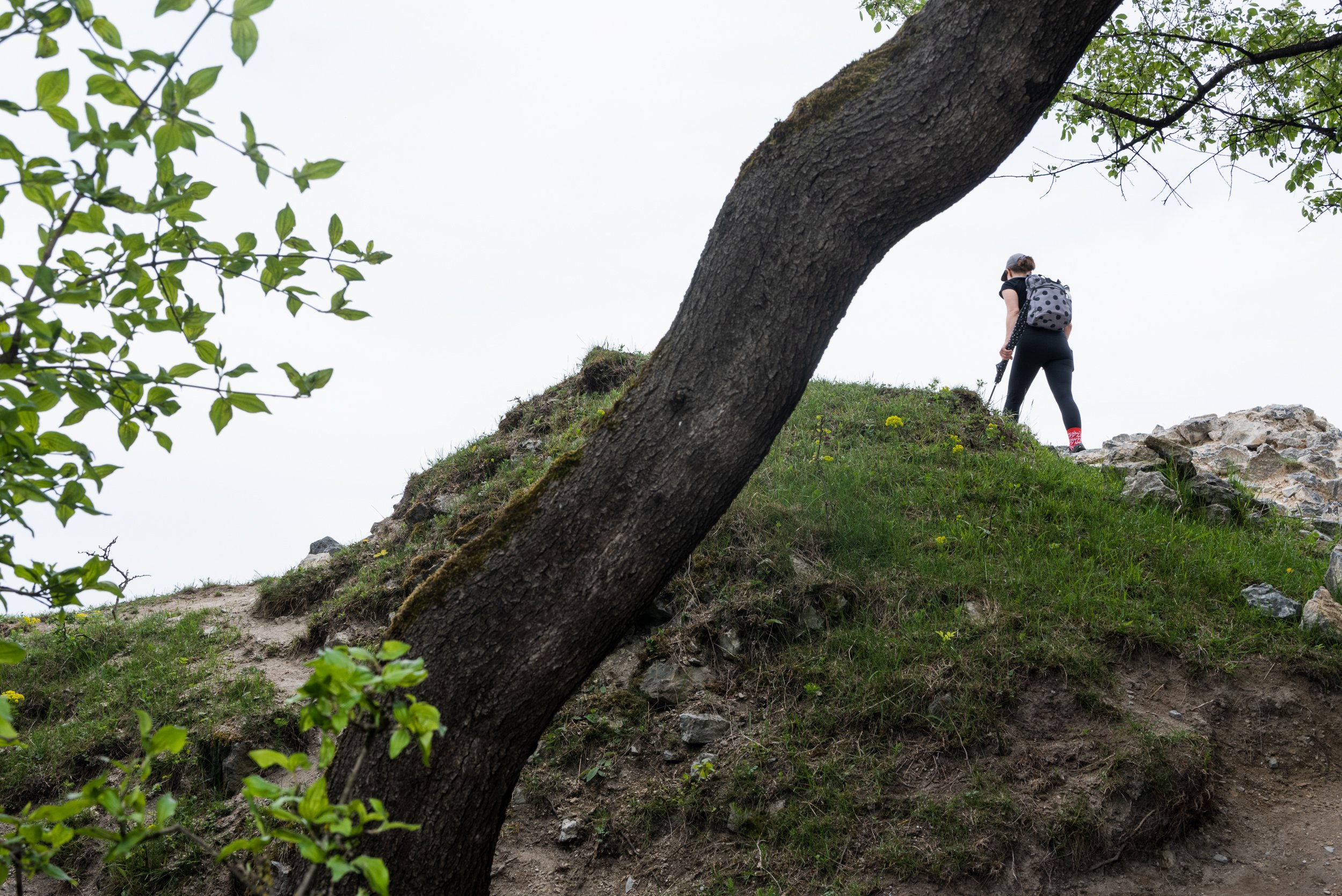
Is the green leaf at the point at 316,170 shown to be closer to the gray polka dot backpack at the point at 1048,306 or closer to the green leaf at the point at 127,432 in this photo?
the green leaf at the point at 127,432

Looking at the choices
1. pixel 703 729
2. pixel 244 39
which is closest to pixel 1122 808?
pixel 703 729

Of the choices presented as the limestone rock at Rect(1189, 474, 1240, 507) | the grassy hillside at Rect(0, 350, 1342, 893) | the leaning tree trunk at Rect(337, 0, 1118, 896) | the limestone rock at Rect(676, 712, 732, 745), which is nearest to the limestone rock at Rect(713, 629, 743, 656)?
the grassy hillside at Rect(0, 350, 1342, 893)

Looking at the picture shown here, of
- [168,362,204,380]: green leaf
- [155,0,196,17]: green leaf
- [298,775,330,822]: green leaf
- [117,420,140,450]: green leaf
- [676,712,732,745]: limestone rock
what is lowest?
[676,712,732,745]: limestone rock

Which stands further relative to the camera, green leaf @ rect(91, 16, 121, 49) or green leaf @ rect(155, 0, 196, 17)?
green leaf @ rect(91, 16, 121, 49)

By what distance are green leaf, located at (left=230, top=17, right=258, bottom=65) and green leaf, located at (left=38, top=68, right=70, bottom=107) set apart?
459mm

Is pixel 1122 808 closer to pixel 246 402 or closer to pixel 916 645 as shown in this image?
pixel 916 645

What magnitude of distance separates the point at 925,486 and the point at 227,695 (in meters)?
5.64

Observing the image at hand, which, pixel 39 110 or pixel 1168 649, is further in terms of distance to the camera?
pixel 1168 649

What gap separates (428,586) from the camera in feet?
12.0

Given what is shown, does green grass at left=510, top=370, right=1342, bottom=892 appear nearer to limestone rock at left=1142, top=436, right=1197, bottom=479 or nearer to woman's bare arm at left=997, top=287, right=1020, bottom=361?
limestone rock at left=1142, top=436, right=1197, bottom=479

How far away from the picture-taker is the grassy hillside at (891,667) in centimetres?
461

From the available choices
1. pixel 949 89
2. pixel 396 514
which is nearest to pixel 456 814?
pixel 949 89

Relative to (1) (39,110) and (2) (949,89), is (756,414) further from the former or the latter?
(1) (39,110)

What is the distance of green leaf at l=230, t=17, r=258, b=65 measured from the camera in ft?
7.10
